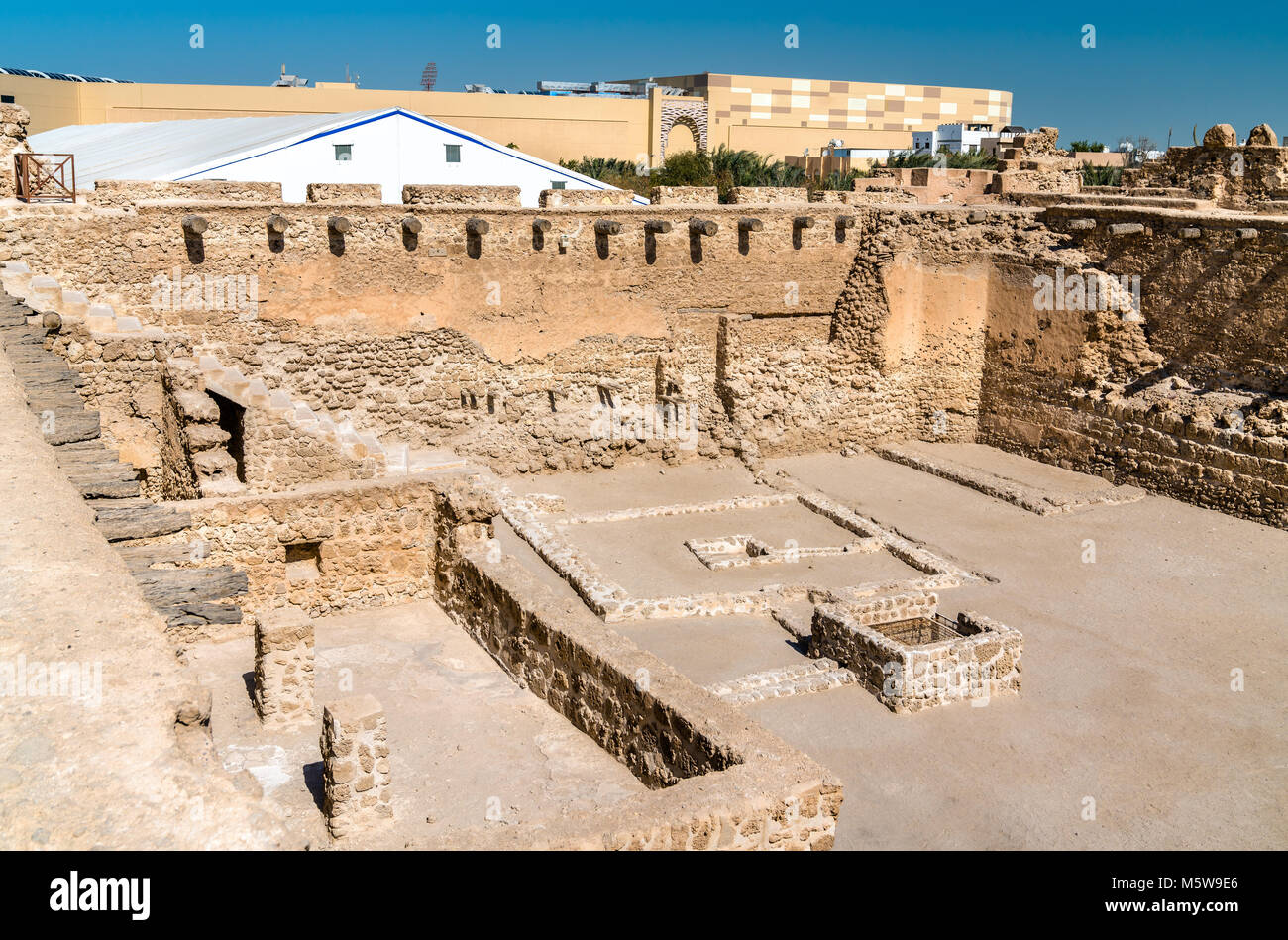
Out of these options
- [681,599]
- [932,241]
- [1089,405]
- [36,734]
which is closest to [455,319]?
[681,599]

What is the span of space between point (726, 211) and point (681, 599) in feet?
22.0

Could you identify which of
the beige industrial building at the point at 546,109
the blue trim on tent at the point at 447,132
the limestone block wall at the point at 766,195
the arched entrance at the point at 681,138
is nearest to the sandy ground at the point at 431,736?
the limestone block wall at the point at 766,195

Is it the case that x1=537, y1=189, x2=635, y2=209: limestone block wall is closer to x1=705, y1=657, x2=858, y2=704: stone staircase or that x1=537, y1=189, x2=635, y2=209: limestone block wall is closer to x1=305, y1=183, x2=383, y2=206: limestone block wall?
x1=305, y1=183, x2=383, y2=206: limestone block wall

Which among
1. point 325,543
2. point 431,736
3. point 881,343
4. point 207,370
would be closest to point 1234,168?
point 881,343

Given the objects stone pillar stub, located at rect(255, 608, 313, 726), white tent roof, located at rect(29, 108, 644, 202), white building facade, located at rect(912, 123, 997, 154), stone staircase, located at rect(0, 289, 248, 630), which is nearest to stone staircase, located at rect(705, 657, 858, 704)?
stone pillar stub, located at rect(255, 608, 313, 726)

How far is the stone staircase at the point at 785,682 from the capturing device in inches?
358

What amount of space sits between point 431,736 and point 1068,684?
538cm

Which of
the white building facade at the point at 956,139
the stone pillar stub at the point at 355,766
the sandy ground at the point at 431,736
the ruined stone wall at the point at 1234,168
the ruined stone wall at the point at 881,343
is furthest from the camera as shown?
the white building facade at the point at 956,139

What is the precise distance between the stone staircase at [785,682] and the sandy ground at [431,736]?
1.76 m

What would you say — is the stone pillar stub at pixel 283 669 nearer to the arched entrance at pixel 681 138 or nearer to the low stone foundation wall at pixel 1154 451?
the low stone foundation wall at pixel 1154 451

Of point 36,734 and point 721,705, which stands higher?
point 36,734
